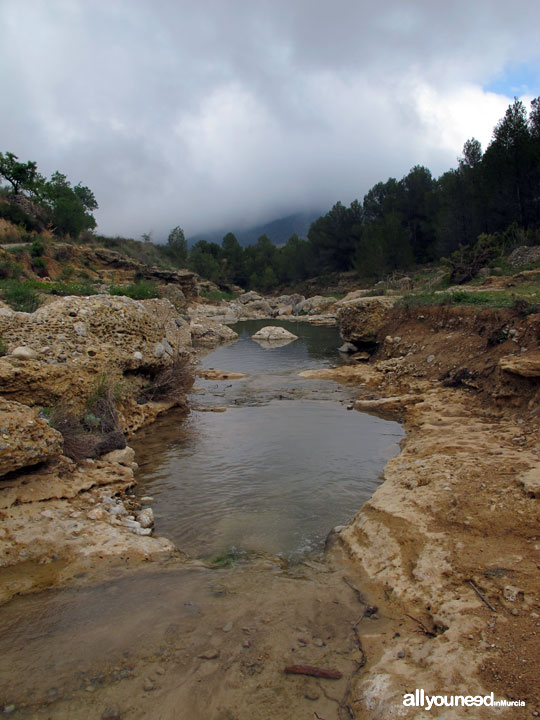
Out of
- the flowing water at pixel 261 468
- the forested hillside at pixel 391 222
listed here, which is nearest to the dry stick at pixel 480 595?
the flowing water at pixel 261 468

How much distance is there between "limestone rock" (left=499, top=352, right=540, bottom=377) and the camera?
782cm

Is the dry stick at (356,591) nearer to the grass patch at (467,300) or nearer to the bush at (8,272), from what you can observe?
the grass patch at (467,300)

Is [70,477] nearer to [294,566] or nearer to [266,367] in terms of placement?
[294,566]

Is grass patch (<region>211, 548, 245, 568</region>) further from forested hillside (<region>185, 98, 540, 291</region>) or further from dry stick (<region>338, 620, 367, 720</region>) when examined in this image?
forested hillside (<region>185, 98, 540, 291</region>)

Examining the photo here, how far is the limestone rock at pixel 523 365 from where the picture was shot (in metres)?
7.82

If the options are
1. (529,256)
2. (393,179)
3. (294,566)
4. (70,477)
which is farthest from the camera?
(393,179)

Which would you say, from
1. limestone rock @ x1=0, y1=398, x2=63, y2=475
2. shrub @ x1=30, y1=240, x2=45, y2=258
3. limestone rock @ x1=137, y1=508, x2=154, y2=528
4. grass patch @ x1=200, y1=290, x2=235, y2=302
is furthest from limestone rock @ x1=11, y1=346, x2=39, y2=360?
grass patch @ x1=200, y1=290, x2=235, y2=302

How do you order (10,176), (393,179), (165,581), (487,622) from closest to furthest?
(487,622) < (165,581) < (10,176) < (393,179)

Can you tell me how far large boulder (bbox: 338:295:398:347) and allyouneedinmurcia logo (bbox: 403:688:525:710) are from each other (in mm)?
16141

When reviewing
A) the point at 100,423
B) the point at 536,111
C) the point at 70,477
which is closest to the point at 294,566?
the point at 70,477

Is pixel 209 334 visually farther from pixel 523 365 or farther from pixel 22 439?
pixel 22 439

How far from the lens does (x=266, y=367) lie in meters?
18.4

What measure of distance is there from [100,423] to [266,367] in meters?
11.0

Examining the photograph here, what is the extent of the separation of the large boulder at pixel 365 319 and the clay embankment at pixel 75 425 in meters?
8.84
